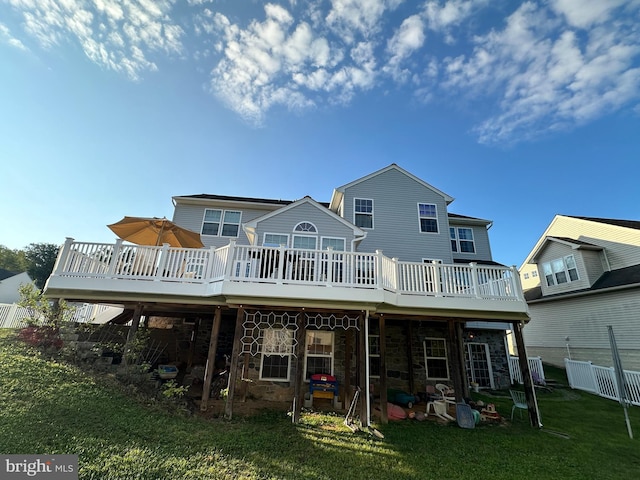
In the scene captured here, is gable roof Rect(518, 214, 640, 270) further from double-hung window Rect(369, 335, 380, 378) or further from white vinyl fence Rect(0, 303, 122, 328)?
white vinyl fence Rect(0, 303, 122, 328)

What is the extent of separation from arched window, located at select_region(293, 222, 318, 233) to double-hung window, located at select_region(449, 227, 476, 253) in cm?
794

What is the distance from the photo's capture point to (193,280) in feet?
24.7

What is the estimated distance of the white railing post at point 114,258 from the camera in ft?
24.3

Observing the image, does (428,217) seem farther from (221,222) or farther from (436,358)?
(221,222)

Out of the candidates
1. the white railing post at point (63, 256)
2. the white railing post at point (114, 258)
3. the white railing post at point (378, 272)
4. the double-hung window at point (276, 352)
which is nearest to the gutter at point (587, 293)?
the white railing post at point (378, 272)

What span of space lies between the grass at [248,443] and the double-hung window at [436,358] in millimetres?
3673

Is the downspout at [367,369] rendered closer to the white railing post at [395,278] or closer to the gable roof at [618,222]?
the white railing post at [395,278]

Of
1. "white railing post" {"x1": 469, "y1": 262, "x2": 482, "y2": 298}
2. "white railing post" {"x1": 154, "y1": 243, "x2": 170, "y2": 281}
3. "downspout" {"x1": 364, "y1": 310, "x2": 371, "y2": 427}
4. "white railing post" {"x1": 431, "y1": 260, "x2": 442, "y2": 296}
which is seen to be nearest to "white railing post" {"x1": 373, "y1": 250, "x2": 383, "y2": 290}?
"downspout" {"x1": 364, "y1": 310, "x2": 371, "y2": 427}

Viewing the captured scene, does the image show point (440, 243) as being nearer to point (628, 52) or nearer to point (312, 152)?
point (312, 152)

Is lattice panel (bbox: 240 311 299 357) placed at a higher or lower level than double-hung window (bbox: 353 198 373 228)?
lower

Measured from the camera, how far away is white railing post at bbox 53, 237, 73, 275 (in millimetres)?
7221

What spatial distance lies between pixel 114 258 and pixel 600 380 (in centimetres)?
1899

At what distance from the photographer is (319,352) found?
10570 millimetres

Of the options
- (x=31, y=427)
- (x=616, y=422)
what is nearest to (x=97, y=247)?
(x=31, y=427)
